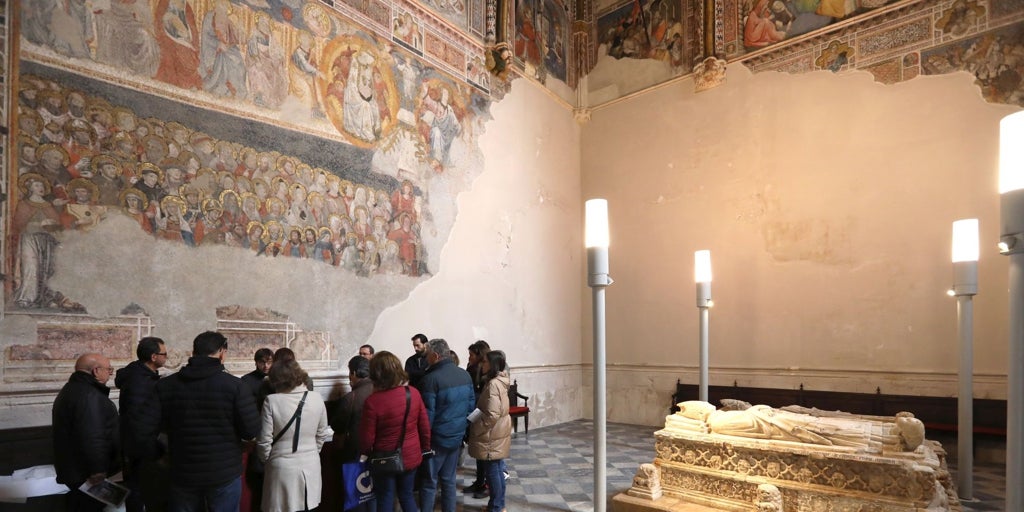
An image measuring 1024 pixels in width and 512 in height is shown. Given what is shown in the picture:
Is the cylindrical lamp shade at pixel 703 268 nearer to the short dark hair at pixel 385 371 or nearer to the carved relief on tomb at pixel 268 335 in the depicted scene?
the short dark hair at pixel 385 371

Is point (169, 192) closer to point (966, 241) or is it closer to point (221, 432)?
point (221, 432)

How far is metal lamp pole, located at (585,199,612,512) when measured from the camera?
433cm

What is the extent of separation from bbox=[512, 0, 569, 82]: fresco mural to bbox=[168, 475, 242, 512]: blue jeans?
368 inches

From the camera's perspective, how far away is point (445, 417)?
471cm

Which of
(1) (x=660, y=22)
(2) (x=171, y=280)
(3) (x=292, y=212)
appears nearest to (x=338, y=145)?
(3) (x=292, y=212)

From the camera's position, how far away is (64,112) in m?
5.01

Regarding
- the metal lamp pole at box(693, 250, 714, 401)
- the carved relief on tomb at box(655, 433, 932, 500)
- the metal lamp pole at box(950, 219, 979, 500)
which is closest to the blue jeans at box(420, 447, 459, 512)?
the carved relief on tomb at box(655, 433, 932, 500)

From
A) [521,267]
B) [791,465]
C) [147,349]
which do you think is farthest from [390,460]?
[521,267]

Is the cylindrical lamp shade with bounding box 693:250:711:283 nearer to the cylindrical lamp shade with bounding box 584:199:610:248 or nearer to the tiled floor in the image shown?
the tiled floor

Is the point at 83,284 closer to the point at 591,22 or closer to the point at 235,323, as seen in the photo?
the point at 235,323

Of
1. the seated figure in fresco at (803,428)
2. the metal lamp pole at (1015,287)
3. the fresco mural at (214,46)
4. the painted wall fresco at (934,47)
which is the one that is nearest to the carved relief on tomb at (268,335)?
the fresco mural at (214,46)

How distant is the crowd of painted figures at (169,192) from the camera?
4.81 m

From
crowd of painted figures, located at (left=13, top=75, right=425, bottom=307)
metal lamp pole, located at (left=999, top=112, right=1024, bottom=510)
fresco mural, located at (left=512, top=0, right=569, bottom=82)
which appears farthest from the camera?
fresco mural, located at (left=512, top=0, right=569, bottom=82)

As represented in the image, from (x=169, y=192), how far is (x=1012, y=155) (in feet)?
21.7
